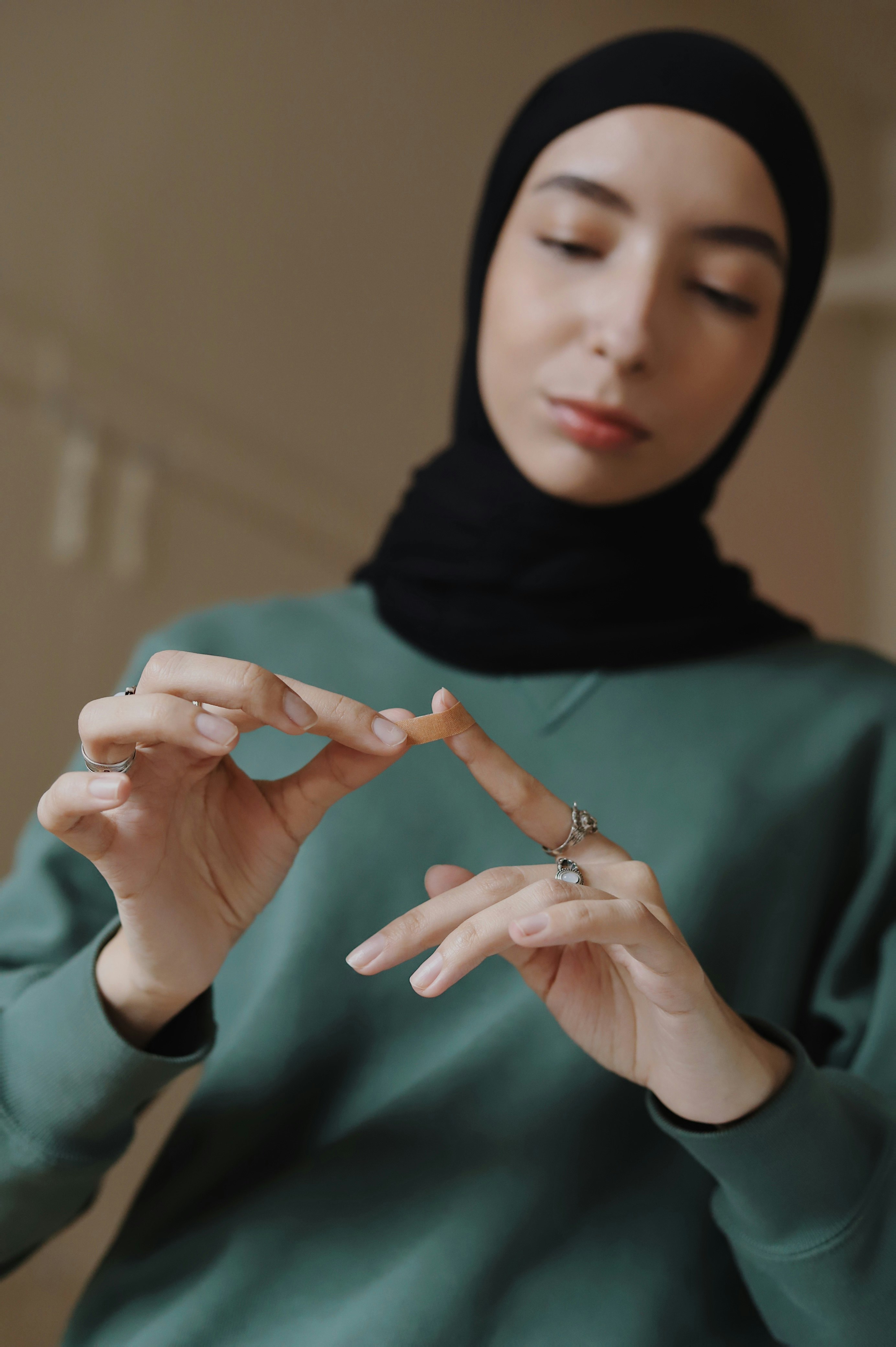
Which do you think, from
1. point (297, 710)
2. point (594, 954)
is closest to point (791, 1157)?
point (594, 954)

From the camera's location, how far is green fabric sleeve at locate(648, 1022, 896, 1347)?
55 cm

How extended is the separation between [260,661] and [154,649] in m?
0.08

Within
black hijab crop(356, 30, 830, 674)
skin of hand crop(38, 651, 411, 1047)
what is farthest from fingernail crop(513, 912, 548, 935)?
black hijab crop(356, 30, 830, 674)

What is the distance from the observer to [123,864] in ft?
1.73

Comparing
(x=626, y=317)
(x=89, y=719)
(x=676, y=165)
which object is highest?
(x=676, y=165)

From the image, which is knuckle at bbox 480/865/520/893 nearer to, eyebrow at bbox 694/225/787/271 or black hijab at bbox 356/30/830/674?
black hijab at bbox 356/30/830/674

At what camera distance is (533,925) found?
467mm

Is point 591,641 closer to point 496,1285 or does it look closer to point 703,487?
point 703,487

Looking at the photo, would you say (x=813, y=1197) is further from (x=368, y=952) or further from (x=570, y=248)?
(x=570, y=248)

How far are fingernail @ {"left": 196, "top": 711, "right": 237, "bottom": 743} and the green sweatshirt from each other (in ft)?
0.67

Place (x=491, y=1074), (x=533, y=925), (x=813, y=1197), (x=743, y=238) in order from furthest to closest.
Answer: (x=743, y=238) → (x=491, y=1074) → (x=813, y=1197) → (x=533, y=925)

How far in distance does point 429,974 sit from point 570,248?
0.57 metres

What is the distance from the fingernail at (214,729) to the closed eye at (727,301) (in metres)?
0.53

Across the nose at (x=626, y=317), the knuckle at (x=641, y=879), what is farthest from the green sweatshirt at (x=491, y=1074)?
the nose at (x=626, y=317)
